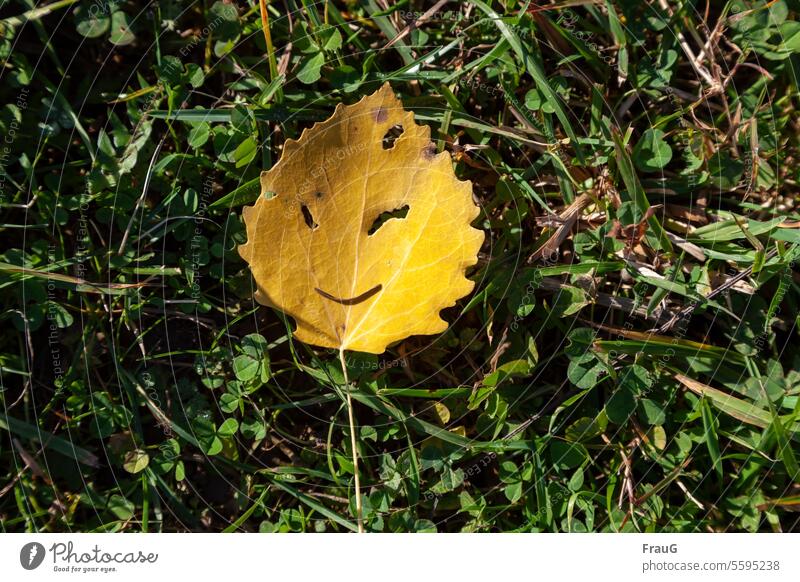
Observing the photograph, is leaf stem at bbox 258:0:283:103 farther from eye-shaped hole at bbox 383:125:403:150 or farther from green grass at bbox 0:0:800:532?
eye-shaped hole at bbox 383:125:403:150

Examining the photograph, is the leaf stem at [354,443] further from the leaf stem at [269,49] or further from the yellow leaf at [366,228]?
the leaf stem at [269,49]

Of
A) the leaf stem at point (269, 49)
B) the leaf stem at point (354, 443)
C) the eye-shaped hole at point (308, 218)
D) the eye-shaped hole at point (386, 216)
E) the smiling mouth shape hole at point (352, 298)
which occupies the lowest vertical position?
the leaf stem at point (354, 443)

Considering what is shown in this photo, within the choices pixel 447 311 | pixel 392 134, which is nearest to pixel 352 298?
pixel 447 311

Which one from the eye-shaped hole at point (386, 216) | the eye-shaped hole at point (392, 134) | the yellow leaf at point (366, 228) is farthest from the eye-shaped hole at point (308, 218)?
the eye-shaped hole at point (392, 134)

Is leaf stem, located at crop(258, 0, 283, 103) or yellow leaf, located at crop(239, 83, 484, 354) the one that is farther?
leaf stem, located at crop(258, 0, 283, 103)

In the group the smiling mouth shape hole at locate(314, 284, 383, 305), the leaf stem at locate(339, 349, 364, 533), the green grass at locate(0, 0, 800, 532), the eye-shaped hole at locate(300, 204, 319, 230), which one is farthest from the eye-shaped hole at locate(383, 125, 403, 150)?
the leaf stem at locate(339, 349, 364, 533)
